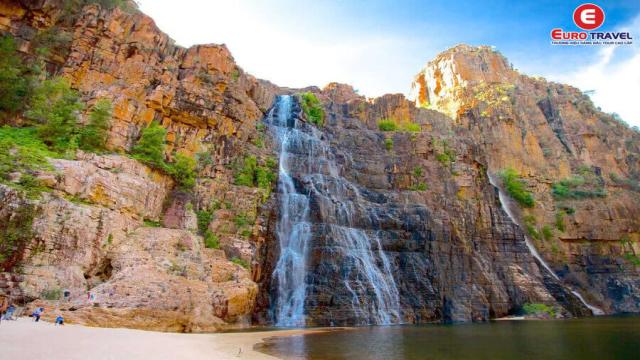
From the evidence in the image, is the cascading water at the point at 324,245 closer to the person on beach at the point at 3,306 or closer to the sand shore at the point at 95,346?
the sand shore at the point at 95,346

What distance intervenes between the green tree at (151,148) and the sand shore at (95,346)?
12.6 meters

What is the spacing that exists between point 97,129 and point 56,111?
7.84ft

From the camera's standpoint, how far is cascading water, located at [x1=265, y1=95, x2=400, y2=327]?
23.9 m

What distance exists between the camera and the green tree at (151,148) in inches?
940

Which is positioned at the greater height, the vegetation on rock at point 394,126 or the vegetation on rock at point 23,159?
the vegetation on rock at point 394,126

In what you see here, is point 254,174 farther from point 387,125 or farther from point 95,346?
point 387,125

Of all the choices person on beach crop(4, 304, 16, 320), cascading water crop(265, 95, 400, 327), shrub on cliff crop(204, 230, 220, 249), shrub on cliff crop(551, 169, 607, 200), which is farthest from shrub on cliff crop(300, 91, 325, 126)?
person on beach crop(4, 304, 16, 320)

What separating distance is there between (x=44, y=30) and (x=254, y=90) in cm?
1719

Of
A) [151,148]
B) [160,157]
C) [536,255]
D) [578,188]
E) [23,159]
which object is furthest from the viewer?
[578,188]

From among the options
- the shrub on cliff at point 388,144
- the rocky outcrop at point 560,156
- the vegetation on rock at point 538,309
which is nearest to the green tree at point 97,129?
the shrub on cliff at point 388,144

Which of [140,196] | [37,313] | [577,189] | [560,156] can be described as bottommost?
[37,313]

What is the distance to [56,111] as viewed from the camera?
876 inches

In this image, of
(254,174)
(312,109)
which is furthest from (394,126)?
(254,174)

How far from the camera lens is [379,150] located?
41.0 meters
